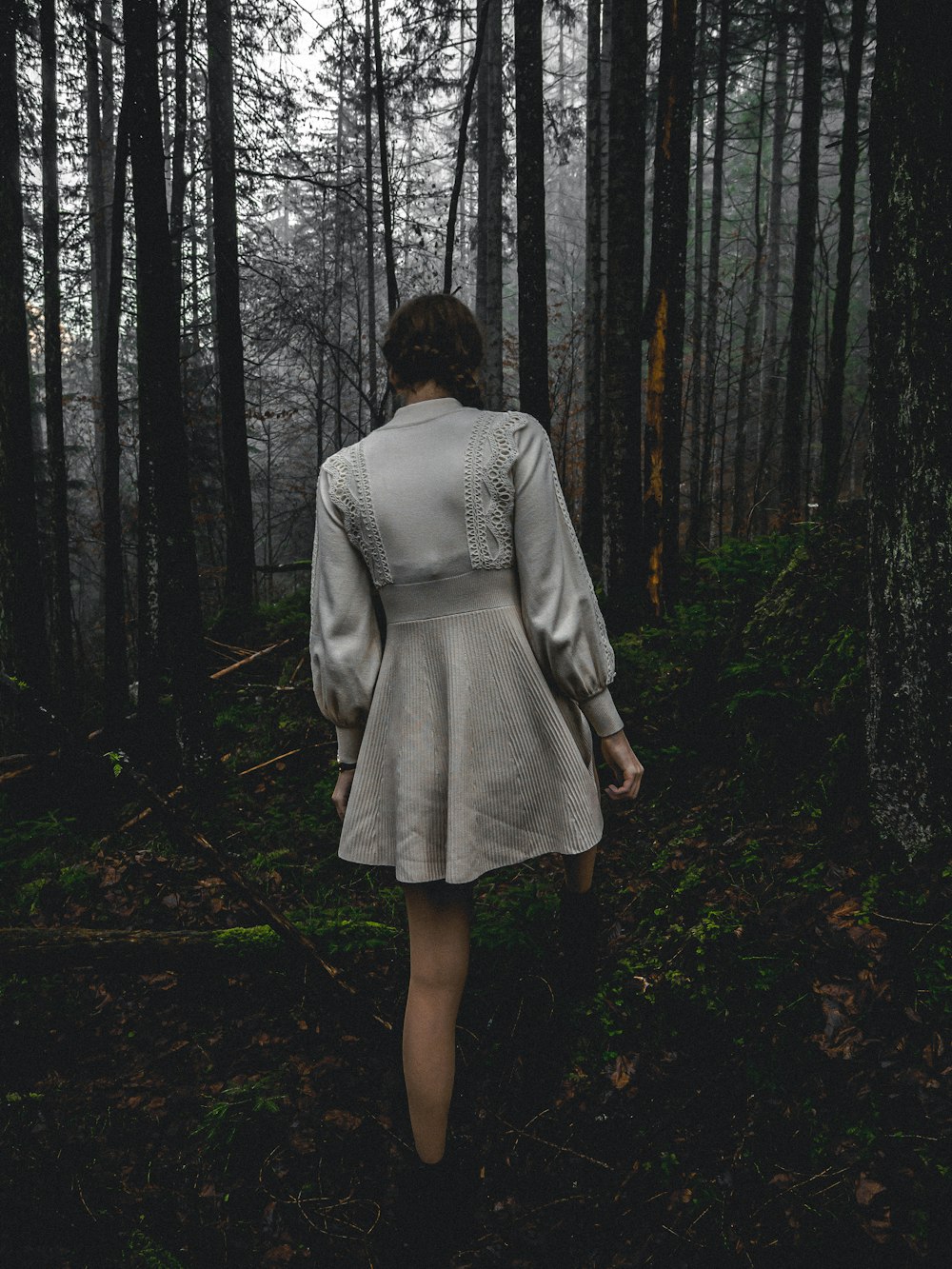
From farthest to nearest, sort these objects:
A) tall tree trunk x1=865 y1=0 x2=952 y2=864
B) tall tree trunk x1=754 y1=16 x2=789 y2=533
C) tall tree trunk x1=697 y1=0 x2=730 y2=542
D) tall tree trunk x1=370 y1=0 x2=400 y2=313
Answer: tall tree trunk x1=754 y1=16 x2=789 y2=533
tall tree trunk x1=697 y1=0 x2=730 y2=542
tall tree trunk x1=370 y1=0 x2=400 y2=313
tall tree trunk x1=865 y1=0 x2=952 y2=864

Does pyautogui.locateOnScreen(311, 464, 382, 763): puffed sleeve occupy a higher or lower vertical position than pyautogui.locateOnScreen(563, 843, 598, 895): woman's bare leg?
higher

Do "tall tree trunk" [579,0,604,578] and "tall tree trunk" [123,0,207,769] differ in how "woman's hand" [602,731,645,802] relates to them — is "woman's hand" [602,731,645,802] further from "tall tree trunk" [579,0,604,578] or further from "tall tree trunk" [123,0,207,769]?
"tall tree trunk" [579,0,604,578]

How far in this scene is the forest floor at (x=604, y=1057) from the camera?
6.86 ft

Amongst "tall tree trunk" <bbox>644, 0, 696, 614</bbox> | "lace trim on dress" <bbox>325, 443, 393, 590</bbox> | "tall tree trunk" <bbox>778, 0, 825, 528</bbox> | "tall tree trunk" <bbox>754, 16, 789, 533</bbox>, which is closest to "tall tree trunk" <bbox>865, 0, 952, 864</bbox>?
"lace trim on dress" <bbox>325, 443, 393, 590</bbox>

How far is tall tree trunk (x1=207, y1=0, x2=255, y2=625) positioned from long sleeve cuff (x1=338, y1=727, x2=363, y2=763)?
747 centimetres

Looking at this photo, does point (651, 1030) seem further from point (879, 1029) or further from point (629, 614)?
point (629, 614)

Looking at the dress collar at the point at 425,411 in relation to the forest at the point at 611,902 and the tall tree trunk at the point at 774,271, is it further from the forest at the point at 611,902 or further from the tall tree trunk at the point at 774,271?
the tall tree trunk at the point at 774,271

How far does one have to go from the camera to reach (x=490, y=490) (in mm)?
2008

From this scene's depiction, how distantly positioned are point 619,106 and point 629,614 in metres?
4.28

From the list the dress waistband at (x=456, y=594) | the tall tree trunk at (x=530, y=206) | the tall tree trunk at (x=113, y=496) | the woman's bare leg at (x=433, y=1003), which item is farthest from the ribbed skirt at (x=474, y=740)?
the tall tree trunk at (x=113, y=496)

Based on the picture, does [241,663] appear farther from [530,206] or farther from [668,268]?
[668,268]

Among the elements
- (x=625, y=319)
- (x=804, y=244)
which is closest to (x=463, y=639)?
(x=625, y=319)

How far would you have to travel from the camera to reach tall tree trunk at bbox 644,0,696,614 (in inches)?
206

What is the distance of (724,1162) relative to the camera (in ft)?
7.09
